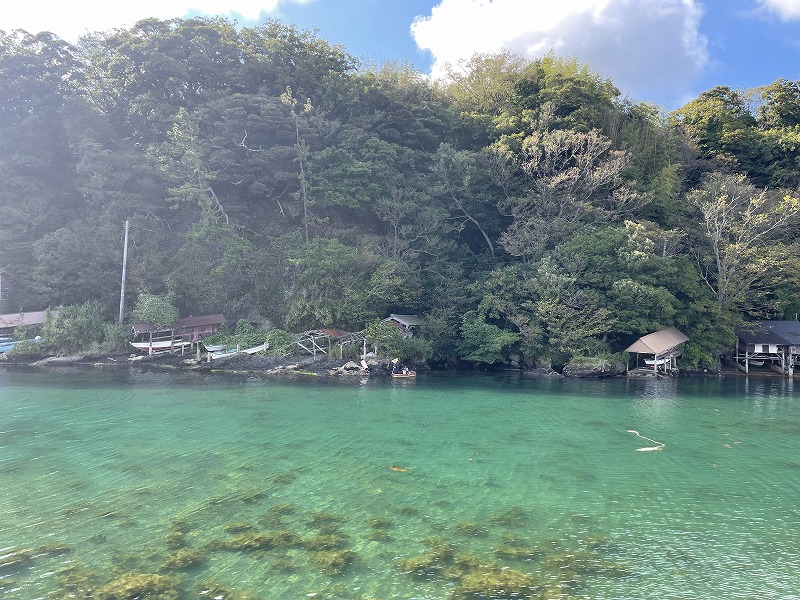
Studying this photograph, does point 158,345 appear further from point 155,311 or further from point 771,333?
point 771,333

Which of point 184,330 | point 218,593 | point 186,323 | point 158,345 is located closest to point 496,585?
point 218,593

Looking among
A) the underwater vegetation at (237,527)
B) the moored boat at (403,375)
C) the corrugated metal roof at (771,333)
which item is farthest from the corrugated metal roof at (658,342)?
the underwater vegetation at (237,527)

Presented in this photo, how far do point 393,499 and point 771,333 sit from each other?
26.6 m

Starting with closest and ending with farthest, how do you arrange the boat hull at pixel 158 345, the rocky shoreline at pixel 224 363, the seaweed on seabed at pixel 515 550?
the seaweed on seabed at pixel 515 550
the rocky shoreline at pixel 224 363
the boat hull at pixel 158 345

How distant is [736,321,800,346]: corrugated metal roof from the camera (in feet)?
85.3

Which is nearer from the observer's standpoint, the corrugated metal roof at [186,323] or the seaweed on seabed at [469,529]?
the seaweed on seabed at [469,529]

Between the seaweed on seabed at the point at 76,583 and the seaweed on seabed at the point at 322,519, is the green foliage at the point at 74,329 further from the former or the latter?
the seaweed on seabed at the point at 322,519

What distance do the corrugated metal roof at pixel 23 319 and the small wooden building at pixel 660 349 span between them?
32.9 metres

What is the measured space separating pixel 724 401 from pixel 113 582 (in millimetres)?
22425

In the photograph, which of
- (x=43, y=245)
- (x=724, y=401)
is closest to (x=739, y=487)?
(x=724, y=401)

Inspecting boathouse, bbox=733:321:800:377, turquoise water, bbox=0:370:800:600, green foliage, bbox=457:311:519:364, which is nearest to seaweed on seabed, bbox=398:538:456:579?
turquoise water, bbox=0:370:800:600

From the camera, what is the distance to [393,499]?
10.6m

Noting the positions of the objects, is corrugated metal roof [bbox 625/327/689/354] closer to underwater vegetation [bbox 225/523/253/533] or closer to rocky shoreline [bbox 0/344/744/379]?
rocky shoreline [bbox 0/344/744/379]

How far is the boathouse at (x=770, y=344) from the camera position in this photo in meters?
26.1
